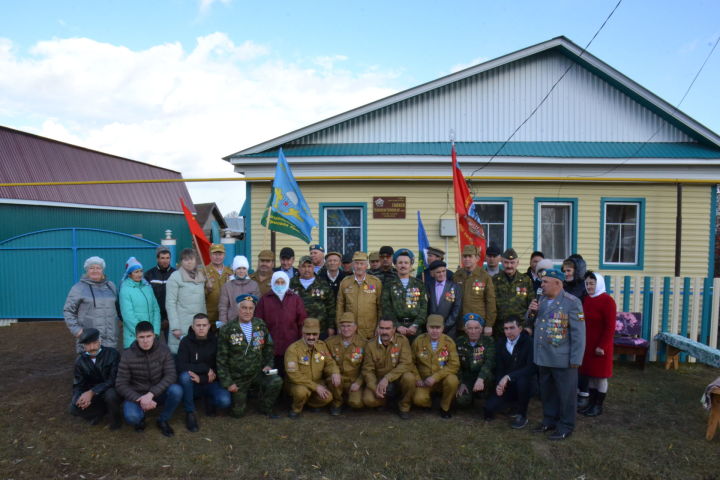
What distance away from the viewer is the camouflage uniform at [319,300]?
5.63m

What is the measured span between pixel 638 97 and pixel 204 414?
1136 centimetres

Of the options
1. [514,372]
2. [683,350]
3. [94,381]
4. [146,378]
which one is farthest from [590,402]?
[94,381]

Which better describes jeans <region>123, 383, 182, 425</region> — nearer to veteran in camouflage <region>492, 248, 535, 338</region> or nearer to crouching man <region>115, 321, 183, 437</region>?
crouching man <region>115, 321, 183, 437</region>

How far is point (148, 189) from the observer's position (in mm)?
22562

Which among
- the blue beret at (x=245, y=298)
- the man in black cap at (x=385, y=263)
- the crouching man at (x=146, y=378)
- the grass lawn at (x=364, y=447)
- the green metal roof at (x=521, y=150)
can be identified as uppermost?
the green metal roof at (x=521, y=150)

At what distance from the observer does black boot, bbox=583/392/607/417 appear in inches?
200

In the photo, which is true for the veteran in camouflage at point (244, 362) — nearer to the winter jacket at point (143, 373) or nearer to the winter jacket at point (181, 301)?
the winter jacket at point (143, 373)

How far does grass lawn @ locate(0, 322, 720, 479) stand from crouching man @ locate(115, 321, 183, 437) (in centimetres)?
21

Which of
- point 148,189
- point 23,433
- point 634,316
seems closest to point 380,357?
point 23,433

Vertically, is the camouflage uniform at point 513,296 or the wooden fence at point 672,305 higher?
the camouflage uniform at point 513,296

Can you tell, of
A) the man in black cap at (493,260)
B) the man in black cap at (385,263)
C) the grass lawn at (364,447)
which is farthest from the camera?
the man in black cap at (493,260)

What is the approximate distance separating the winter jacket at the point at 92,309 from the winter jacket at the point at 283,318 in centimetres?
169

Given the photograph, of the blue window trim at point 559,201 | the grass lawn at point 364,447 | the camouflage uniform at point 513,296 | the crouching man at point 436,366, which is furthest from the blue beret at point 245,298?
the blue window trim at point 559,201

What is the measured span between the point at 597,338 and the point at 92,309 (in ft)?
18.4
